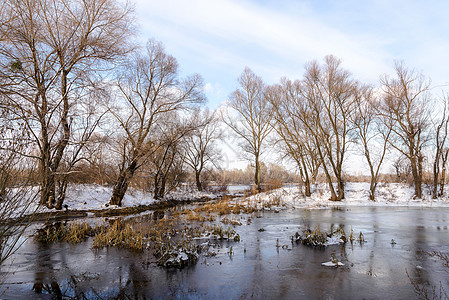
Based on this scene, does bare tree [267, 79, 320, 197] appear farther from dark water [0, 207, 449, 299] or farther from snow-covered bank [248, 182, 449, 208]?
dark water [0, 207, 449, 299]

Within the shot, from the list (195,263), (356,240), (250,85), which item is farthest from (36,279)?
(250,85)

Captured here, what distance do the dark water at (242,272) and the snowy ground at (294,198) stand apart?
33.3 feet

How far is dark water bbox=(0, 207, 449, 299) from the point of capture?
569 cm

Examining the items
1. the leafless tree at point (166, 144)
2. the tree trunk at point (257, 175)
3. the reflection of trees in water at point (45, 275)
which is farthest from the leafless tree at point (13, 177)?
the tree trunk at point (257, 175)

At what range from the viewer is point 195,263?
759cm

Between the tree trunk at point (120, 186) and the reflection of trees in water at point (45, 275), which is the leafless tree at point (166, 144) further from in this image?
the reflection of trees in water at point (45, 275)

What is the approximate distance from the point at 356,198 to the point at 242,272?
22604 millimetres

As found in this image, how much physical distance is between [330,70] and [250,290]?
21310 millimetres

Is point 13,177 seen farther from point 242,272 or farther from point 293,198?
point 293,198

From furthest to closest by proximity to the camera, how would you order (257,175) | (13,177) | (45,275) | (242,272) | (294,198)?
(257,175) < (294,198) < (242,272) < (45,275) < (13,177)

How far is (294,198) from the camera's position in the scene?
25906 mm

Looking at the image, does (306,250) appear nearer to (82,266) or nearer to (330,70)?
Result: (82,266)

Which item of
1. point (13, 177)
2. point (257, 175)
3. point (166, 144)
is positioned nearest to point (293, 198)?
point (257, 175)

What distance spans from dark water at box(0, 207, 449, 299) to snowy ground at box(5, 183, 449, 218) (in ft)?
33.3
